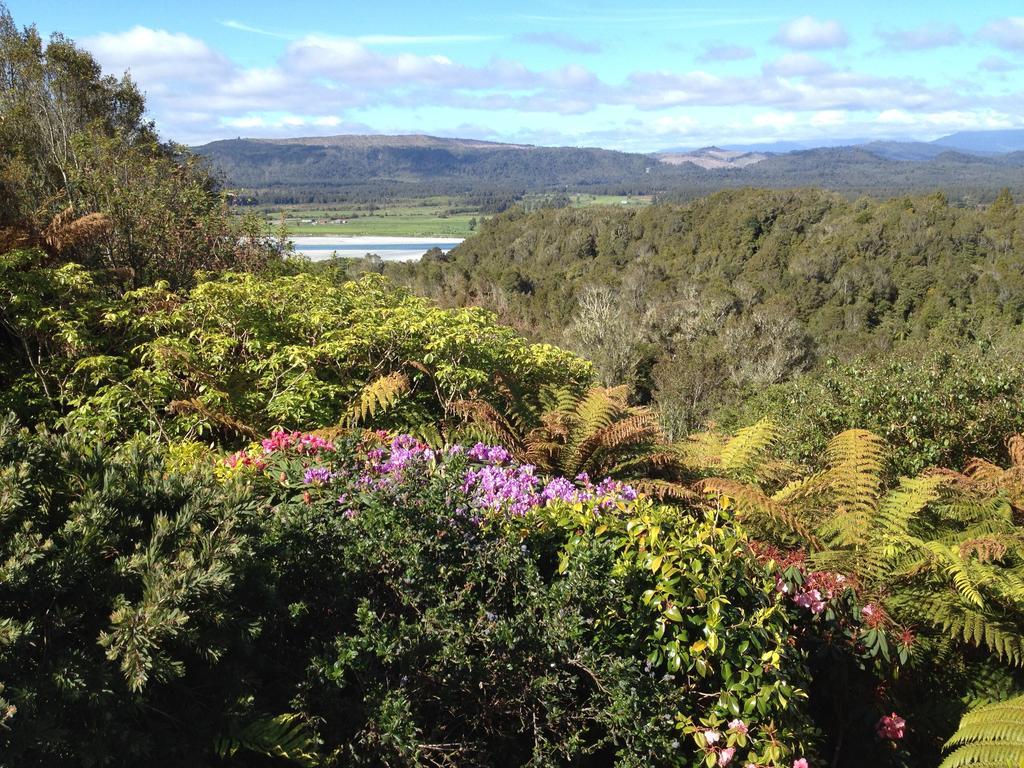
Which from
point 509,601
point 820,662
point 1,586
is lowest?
point 820,662

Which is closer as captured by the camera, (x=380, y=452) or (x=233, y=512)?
(x=233, y=512)

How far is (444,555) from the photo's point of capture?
94.4 inches

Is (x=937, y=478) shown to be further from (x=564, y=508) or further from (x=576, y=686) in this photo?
(x=576, y=686)

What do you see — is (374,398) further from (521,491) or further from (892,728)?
(892,728)

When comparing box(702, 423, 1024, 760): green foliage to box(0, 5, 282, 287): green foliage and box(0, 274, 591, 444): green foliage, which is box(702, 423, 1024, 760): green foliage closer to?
box(0, 274, 591, 444): green foliage

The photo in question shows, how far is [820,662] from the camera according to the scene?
2.86 metres

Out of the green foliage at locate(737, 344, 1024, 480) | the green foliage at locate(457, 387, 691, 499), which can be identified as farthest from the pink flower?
the green foliage at locate(737, 344, 1024, 480)

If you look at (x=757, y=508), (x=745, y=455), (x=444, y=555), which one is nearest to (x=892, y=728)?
(x=757, y=508)

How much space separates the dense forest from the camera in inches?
71.8

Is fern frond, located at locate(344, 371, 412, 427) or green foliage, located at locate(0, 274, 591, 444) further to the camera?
green foliage, located at locate(0, 274, 591, 444)

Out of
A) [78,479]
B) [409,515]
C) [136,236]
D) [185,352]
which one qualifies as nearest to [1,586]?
[78,479]

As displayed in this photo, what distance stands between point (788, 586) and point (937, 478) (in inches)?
71.2

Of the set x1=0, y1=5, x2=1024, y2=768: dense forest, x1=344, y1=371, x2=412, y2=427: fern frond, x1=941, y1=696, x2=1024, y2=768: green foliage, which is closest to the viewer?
x1=0, y1=5, x2=1024, y2=768: dense forest

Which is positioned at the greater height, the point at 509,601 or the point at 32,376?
the point at 32,376
